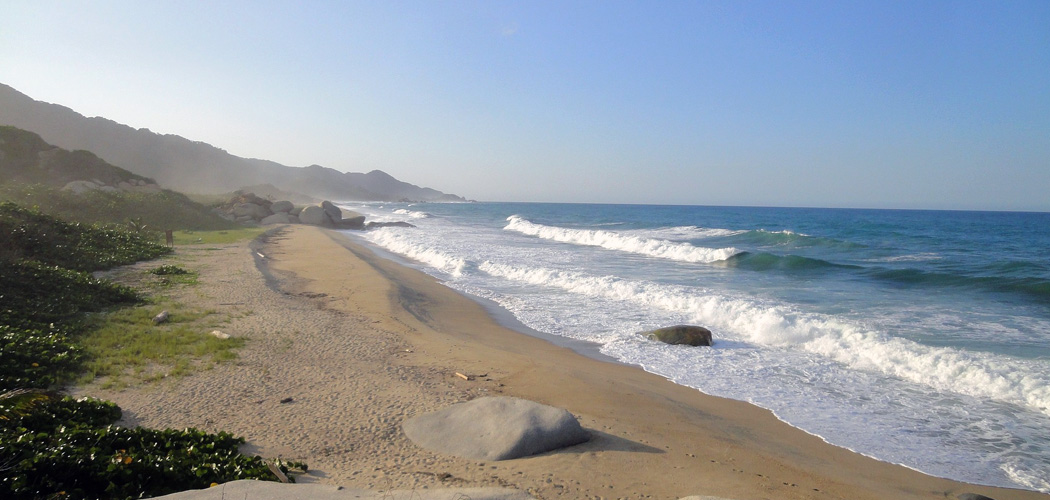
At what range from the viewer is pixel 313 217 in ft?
141

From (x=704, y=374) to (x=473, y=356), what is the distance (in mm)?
3837

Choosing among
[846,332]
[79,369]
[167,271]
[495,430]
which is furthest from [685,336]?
[167,271]

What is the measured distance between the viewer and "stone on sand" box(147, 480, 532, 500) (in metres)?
3.35

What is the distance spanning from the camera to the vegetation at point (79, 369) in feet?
12.1

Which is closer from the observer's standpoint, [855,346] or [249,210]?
[855,346]

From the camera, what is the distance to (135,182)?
35.9 metres

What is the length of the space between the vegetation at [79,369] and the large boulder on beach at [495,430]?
5.23 ft

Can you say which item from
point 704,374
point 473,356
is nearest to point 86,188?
point 473,356

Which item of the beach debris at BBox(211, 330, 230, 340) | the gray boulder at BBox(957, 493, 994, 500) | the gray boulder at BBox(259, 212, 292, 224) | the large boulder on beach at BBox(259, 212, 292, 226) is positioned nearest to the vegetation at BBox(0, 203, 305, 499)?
the beach debris at BBox(211, 330, 230, 340)

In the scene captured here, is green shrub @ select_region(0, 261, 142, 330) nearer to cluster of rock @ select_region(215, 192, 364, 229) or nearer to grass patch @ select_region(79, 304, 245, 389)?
grass patch @ select_region(79, 304, 245, 389)

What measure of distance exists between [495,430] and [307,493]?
7.05 feet

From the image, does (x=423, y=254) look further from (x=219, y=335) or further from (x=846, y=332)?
(x=846, y=332)

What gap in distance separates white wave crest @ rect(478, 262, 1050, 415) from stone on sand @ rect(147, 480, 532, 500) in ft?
27.2

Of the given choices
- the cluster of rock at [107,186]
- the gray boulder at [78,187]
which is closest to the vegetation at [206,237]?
the gray boulder at [78,187]
